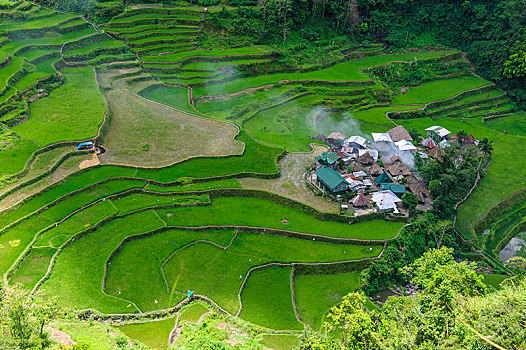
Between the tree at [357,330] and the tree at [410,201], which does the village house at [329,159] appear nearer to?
the tree at [410,201]

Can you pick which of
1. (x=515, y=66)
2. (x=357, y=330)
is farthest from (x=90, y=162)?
(x=515, y=66)

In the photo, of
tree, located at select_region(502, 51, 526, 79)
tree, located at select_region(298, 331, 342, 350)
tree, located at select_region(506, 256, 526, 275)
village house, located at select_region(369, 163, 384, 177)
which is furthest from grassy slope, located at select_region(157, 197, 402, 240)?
tree, located at select_region(502, 51, 526, 79)

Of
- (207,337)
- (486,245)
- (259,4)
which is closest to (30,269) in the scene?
(207,337)

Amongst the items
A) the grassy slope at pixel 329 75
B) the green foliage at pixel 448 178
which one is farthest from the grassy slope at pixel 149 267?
the grassy slope at pixel 329 75

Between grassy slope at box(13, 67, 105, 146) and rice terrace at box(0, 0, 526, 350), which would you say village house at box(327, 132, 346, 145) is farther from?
grassy slope at box(13, 67, 105, 146)

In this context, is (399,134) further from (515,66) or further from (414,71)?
(515,66)

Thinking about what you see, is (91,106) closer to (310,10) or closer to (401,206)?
(401,206)
